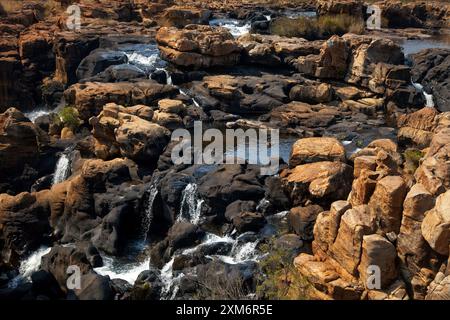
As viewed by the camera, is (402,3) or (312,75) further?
(402,3)

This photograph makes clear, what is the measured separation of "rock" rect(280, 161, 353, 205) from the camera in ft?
70.8

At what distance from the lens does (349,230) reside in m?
15.8

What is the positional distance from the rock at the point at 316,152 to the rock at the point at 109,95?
11.6m

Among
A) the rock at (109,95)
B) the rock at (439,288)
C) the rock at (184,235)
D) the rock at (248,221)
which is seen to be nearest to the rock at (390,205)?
the rock at (439,288)

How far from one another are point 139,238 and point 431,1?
57060 millimetres

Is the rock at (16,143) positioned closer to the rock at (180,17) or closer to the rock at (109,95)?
the rock at (109,95)

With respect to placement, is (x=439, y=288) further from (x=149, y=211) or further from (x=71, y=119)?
(x=71, y=119)

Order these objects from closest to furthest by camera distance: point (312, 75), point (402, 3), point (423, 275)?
point (423, 275)
point (312, 75)
point (402, 3)

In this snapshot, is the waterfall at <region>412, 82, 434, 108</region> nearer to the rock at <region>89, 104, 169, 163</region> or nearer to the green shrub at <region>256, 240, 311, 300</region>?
the rock at <region>89, 104, 169, 163</region>

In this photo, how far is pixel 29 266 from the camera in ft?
77.0

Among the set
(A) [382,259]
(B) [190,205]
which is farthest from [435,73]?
(A) [382,259]

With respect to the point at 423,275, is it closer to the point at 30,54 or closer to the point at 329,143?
the point at 329,143

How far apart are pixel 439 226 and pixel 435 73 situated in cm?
2432

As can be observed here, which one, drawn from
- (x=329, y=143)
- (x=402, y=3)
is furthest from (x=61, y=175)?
(x=402, y=3)
